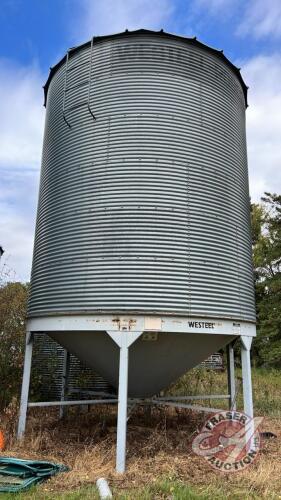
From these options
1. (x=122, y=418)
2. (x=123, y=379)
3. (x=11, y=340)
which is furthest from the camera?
(x=11, y=340)

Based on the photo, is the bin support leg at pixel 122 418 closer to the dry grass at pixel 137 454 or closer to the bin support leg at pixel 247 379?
the dry grass at pixel 137 454

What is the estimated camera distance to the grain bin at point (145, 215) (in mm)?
6777

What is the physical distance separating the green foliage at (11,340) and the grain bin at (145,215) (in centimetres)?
→ 183

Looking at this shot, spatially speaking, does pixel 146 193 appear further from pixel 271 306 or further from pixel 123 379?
pixel 271 306

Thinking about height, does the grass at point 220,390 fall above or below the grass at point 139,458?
above

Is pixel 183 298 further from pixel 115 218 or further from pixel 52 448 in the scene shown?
pixel 52 448

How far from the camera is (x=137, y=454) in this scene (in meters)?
7.12

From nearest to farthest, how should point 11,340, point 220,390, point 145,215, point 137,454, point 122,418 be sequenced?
point 122,418
point 145,215
point 137,454
point 11,340
point 220,390

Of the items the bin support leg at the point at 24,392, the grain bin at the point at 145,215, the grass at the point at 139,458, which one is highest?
the grain bin at the point at 145,215

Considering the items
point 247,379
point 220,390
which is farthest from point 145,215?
point 220,390

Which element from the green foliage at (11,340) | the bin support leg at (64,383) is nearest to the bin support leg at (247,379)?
the bin support leg at (64,383)

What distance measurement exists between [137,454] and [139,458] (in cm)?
39

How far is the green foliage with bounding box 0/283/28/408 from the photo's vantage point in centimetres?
964

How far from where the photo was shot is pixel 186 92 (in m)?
7.81
